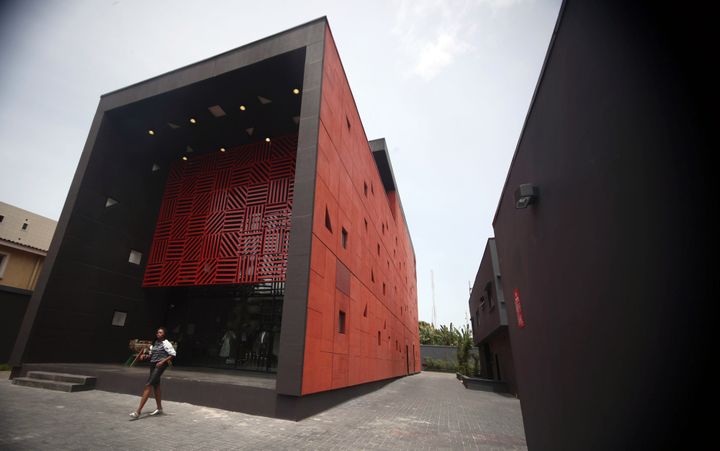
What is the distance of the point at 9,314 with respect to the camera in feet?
43.9

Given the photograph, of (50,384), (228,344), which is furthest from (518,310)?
(228,344)

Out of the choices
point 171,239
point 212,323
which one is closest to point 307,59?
point 171,239

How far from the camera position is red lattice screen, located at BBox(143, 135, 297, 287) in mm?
11078

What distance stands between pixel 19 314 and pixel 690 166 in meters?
21.4

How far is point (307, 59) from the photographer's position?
9.44 m

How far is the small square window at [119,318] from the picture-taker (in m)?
12.0

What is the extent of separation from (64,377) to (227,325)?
5.91 metres

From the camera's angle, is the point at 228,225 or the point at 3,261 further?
the point at 3,261

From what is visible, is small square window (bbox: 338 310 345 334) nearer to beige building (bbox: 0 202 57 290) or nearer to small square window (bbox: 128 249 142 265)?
small square window (bbox: 128 249 142 265)

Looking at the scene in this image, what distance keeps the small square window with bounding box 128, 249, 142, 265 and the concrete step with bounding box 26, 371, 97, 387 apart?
508 cm

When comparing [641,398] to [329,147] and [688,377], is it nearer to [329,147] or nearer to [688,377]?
[688,377]

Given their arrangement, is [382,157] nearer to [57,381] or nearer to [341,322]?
[341,322]

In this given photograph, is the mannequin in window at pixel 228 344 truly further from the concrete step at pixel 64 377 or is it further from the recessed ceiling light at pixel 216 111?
the recessed ceiling light at pixel 216 111

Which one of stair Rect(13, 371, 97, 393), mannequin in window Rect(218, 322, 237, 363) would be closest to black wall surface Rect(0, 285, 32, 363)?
stair Rect(13, 371, 97, 393)
